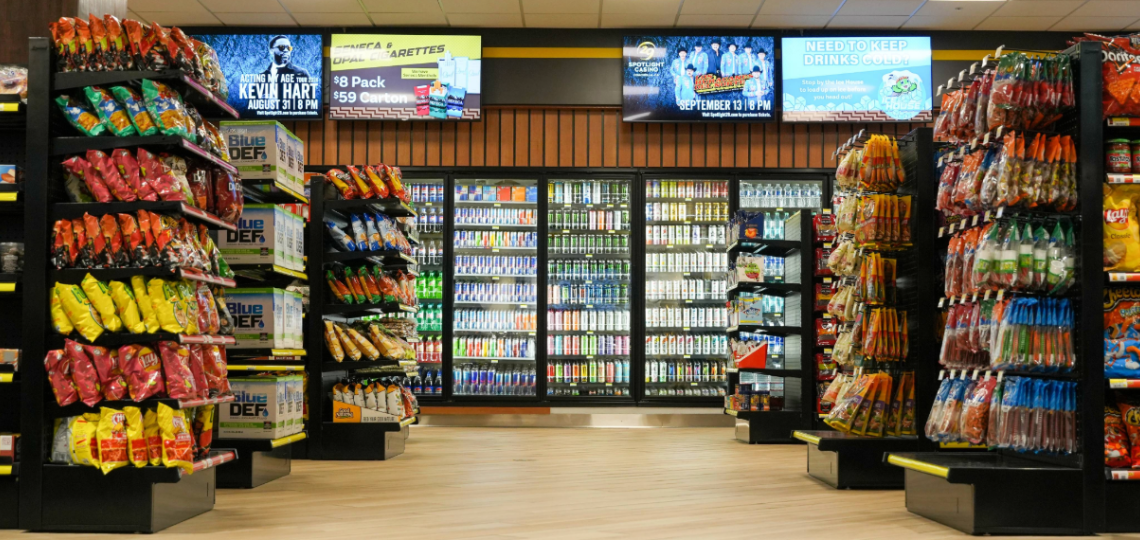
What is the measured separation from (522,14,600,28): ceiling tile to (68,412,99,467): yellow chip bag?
638 cm

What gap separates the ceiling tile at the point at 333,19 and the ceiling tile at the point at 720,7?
303cm

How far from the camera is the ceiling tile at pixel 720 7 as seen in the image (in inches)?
352

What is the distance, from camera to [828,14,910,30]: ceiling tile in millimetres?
9375

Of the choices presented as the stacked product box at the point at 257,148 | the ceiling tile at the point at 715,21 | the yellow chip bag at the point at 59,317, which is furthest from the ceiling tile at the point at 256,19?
the yellow chip bag at the point at 59,317

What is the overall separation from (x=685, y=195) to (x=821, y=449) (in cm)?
475

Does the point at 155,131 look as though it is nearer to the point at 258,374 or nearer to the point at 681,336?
the point at 258,374

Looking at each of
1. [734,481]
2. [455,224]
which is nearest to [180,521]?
[734,481]

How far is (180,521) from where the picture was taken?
4.08m

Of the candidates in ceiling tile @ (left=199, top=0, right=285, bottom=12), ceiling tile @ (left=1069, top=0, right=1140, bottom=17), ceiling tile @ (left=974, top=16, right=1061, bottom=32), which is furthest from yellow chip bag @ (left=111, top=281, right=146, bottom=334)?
ceiling tile @ (left=1069, top=0, right=1140, bottom=17)

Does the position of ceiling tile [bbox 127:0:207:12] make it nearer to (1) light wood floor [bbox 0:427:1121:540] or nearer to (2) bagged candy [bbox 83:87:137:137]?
(1) light wood floor [bbox 0:427:1121:540]

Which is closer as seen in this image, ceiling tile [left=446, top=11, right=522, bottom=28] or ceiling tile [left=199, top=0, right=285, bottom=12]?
ceiling tile [left=199, top=0, right=285, bottom=12]

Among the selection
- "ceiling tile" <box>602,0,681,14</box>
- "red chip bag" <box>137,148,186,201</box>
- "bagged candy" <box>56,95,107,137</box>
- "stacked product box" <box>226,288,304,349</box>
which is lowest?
"stacked product box" <box>226,288,304,349</box>

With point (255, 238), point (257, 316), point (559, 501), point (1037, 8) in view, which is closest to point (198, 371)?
point (257, 316)

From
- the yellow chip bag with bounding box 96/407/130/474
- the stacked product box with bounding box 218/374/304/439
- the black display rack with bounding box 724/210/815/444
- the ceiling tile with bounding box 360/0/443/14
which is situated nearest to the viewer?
the yellow chip bag with bounding box 96/407/130/474
